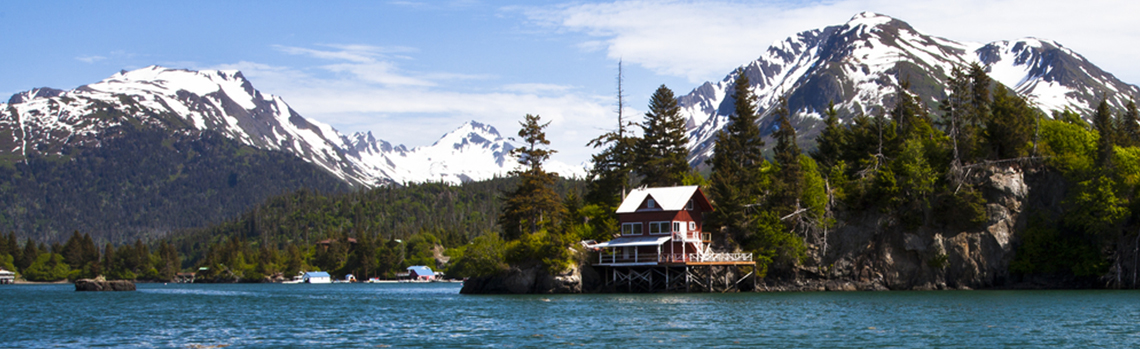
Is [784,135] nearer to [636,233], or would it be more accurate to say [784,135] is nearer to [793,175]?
[793,175]

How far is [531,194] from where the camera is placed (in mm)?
95000

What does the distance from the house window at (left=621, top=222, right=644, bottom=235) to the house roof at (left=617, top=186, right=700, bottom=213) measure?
162cm

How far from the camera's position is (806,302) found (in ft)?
217

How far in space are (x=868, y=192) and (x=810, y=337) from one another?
56002mm

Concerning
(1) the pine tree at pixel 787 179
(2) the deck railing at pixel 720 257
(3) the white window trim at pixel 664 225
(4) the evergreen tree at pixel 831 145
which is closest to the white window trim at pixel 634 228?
(3) the white window trim at pixel 664 225

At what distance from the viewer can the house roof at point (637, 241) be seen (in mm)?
85812

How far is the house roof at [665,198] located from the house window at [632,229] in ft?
5.33

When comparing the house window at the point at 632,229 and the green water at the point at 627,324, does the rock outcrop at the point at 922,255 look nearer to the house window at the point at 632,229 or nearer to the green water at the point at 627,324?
the house window at the point at 632,229

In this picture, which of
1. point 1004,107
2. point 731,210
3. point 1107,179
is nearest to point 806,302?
point 731,210

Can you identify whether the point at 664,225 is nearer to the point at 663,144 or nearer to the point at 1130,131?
the point at 663,144

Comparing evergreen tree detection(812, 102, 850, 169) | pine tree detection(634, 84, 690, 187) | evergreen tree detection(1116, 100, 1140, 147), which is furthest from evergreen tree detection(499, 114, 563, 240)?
evergreen tree detection(1116, 100, 1140, 147)

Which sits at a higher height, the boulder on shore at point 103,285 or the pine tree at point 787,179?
the pine tree at point 787,179

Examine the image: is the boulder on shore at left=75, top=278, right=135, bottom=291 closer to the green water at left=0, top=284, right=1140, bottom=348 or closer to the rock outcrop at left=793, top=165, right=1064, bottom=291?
the green water at left=0, top=284, right=1140, bottom=348

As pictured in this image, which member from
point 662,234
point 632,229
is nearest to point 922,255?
point 662,234
